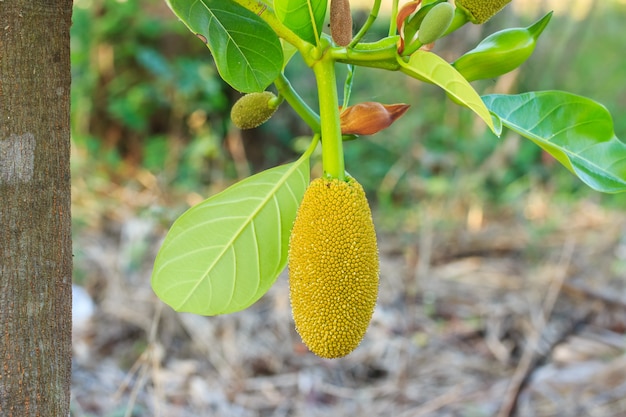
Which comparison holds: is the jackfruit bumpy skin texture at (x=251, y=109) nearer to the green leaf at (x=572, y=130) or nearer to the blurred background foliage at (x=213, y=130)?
the green leaf at (x=572, y=130)

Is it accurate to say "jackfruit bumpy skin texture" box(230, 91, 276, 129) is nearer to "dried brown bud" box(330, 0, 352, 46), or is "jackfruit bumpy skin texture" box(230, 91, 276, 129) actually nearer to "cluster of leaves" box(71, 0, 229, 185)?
"dried brown bud" box(330, 0, 352, 46)

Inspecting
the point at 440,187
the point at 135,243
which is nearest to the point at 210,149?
the point at 135,243

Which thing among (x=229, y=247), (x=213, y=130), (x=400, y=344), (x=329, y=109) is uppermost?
(x=329, y=109)

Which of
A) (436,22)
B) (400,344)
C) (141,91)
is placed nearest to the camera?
(436,22)

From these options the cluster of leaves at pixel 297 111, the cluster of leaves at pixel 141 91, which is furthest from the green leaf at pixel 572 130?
the cluster of leaves at pixel 141 91

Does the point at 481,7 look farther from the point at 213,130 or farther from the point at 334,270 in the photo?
the point at 213,130

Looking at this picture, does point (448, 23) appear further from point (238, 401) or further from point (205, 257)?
point (238, 401)

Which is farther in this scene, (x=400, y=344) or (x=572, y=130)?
(x=400, y=344)

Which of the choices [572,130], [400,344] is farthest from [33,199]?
[400,344]
